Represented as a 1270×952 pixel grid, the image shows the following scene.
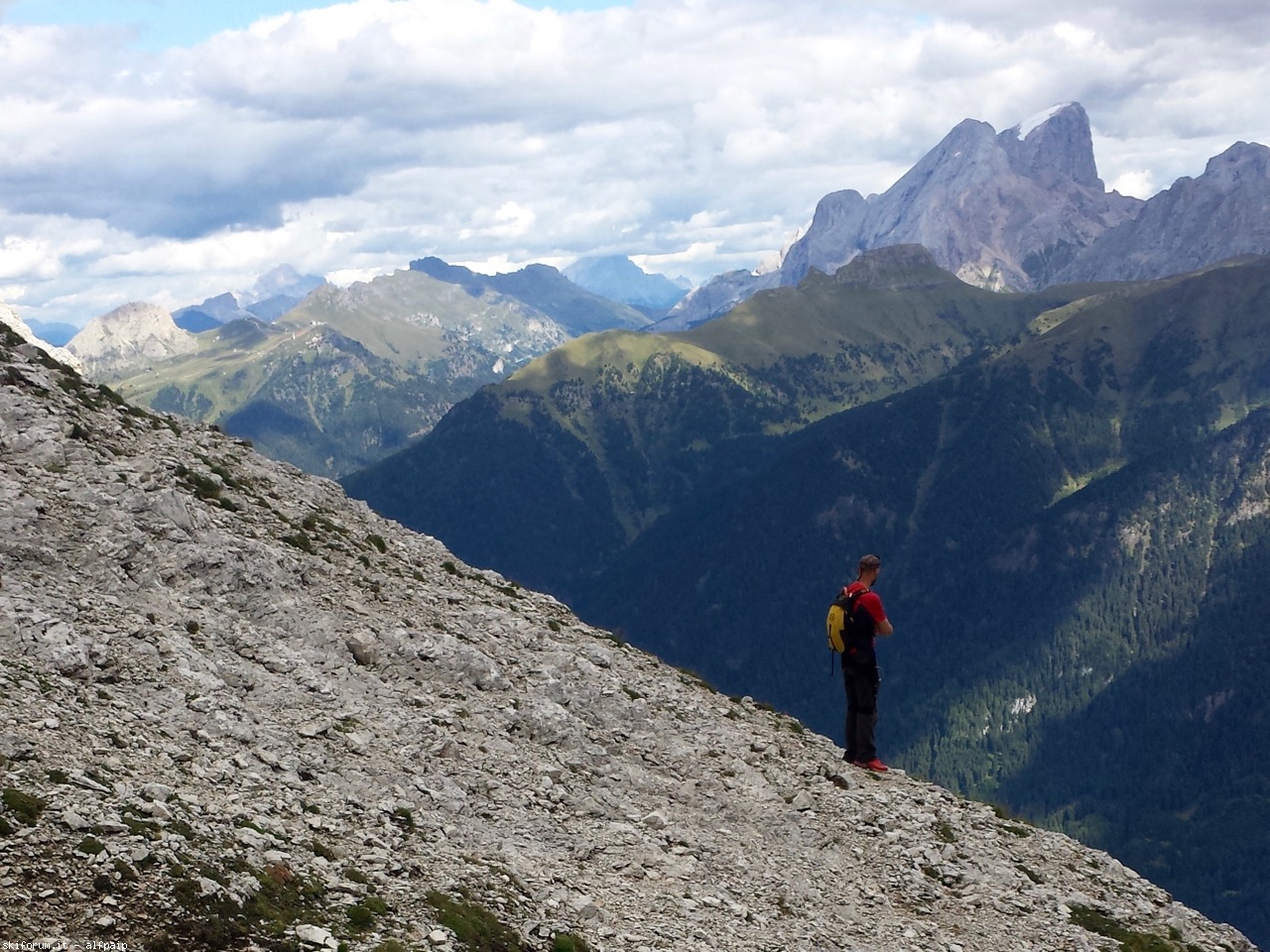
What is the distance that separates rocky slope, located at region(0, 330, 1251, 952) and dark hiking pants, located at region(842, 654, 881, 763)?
3.71 ft

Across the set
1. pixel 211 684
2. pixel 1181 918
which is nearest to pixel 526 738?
pixel 211 684

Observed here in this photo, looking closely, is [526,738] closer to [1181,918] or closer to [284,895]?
[284,895]

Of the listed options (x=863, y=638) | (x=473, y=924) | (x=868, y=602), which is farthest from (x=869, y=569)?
(x=473, y=924)

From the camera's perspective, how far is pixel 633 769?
30922 mm

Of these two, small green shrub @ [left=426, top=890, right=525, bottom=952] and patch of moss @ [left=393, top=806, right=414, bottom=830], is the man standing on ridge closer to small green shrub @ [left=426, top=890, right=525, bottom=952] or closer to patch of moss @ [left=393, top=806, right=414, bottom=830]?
patch of moss @ [left=393, top=806, right=414, bottom=830]

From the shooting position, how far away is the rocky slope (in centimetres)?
1903

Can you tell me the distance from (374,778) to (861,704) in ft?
54.0

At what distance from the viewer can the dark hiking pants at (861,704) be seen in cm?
3428

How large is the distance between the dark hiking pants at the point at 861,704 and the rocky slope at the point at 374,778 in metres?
1.13

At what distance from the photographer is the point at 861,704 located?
115 feet

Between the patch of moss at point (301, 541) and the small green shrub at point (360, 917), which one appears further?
the patch of moss at point (301, 541)

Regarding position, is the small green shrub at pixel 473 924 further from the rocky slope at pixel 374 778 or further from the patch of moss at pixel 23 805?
the patch of moss at pixel 23 805

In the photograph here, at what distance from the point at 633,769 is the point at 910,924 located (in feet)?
27.4

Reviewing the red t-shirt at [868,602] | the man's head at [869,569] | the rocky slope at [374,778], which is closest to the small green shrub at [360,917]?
the rocky slope at [374,778]
